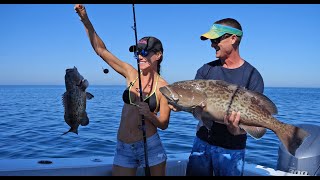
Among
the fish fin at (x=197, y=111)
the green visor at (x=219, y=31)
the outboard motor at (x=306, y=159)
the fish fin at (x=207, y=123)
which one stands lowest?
the outboard motor at (x=306, y=159)

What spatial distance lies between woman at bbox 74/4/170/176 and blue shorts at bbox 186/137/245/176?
46 centimetres

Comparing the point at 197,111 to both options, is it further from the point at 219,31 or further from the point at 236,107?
the point at 219,31

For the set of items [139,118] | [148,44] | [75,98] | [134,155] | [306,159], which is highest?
[148,44]

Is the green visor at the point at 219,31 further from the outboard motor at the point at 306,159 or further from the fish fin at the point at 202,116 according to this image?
the outboard motor at the point at 306,159

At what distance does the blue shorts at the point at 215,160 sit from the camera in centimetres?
377

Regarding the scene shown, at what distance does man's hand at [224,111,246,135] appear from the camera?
3529 millimetres

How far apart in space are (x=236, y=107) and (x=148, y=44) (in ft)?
4.20

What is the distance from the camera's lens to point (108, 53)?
4.41 metres

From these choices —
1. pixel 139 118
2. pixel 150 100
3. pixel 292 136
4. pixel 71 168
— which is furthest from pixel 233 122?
pixel 71 168

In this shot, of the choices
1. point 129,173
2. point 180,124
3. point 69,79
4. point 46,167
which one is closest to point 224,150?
point 129,173

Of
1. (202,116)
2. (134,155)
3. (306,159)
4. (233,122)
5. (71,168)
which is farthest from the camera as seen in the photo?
(306,159)

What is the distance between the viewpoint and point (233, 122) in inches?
139

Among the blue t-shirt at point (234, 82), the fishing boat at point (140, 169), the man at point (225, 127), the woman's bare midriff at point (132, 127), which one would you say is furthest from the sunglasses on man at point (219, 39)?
the fishing boat at point (140, 169)

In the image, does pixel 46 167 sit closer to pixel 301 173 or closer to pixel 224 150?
pixel 224 150
